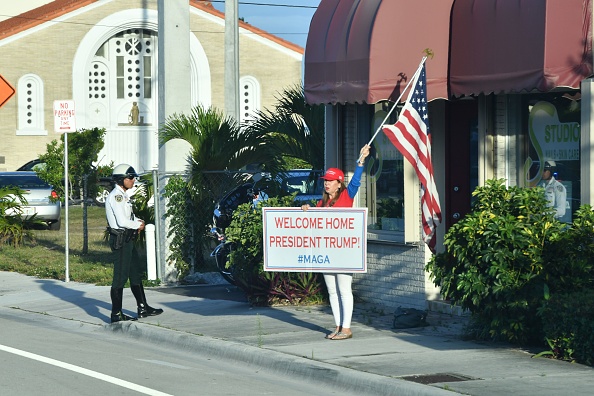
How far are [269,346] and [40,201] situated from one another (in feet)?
59.0

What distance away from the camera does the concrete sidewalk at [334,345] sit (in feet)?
29.9

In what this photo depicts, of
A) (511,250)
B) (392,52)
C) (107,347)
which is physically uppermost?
(392,52)

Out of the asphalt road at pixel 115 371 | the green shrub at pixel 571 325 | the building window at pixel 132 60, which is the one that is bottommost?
the asphalt road at pixel 115 371

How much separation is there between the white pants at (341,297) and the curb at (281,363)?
0.96 meters

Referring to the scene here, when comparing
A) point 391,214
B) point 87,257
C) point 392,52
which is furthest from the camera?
point 87,257

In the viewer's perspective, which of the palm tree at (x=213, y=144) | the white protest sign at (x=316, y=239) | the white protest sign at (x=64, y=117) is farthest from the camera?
the white protest sign at (x=64, y=117)

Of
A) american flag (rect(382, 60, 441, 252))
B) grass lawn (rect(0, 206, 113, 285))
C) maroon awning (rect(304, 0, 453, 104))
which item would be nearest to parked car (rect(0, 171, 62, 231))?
grass lawn (rect(0, 206, 113, 285))

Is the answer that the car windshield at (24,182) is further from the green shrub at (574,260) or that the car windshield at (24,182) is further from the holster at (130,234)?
the green shrub at (574,260)

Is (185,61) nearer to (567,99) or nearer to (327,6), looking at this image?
(327,6)

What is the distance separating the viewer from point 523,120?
1258 centimetres

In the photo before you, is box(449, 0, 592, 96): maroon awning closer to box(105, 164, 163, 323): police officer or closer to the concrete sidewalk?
the concrete sidewalk

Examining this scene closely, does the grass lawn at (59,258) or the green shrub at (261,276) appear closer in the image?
the green shrub at (261,276)

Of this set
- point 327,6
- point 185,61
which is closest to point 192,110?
point 185,61

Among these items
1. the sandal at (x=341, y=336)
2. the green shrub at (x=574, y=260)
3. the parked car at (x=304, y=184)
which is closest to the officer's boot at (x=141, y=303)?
the parked car at (x=304, y=184)
